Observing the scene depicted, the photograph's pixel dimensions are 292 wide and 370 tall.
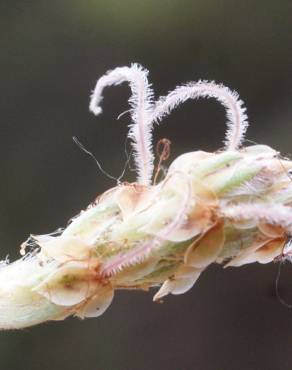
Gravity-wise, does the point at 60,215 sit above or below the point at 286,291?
above

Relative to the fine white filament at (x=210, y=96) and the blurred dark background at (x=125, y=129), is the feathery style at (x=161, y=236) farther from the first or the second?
the blurred dark background at (x=125, y=129)

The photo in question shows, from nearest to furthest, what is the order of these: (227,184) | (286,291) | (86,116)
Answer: (227,184) < (286,291) < (86,116)

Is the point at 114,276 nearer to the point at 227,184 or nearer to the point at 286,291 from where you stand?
the point at 227,184

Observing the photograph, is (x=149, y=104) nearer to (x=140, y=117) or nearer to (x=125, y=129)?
(x=140, y=117)

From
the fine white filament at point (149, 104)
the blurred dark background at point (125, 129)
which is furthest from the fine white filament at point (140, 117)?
the blurred dark background at point (125, 129)

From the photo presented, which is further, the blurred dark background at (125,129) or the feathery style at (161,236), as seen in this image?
the blurred dark background at (125,129)

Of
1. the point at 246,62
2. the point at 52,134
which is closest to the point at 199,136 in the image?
the point at 246,62

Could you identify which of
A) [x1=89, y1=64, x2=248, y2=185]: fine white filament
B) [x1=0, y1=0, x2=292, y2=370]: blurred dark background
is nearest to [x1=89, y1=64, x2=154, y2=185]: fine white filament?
[x1=89, y1=64, x2=248, y2=185]: fine white filament

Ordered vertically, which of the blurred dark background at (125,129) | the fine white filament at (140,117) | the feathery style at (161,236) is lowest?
the feathery style at (161,236)
